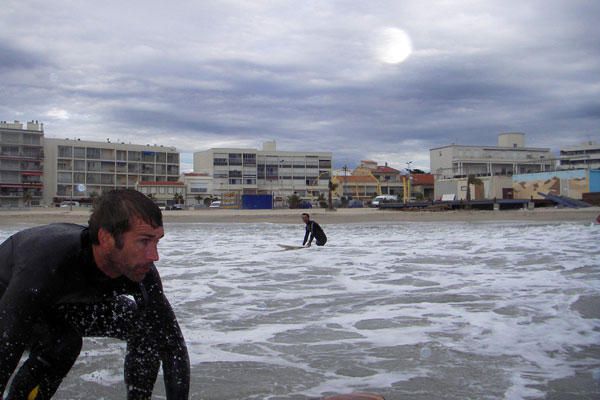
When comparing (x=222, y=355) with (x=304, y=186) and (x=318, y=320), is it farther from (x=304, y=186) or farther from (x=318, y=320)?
(x=304, y=186)

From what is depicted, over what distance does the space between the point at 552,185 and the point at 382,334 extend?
6469cm

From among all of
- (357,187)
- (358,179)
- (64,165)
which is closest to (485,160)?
(358,179)

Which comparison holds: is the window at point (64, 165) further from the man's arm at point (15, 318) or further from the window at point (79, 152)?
the man's arm at point (15, 318)

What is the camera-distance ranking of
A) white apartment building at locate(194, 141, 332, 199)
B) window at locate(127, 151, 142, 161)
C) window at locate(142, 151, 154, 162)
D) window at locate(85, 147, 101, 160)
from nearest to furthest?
window at locate(85, 147, 101, 160), window at locate(127, 151, 142, 161), window at locate(142, 151, 154, 162), white apartment building at locate(194, 141, 332, 199)

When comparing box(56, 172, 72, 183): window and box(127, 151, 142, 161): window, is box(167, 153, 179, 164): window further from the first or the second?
box(56, 172, 72, 183): window

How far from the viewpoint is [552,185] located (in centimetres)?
6384

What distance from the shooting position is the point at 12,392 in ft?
7.95

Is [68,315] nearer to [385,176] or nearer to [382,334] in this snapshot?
[382,334]

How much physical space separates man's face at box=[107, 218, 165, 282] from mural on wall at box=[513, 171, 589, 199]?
65.7 metres

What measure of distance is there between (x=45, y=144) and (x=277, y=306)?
8337 centimetres

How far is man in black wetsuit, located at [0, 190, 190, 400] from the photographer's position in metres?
1.94

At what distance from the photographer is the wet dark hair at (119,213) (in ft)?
6.53

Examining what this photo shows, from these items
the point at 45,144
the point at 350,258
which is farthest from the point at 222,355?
the point at 45,144

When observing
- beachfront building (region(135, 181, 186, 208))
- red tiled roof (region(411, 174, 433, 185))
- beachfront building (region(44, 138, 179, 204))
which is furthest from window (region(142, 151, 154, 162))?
red tiled roof (region(411, 174, 433, 185))
